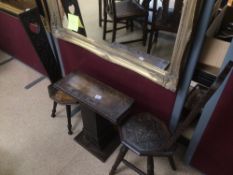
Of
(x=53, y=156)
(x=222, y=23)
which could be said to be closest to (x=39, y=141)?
(x=53, y=156)

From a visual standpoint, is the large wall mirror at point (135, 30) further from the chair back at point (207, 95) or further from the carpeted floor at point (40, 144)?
the carpeted floor at point (40, 144)

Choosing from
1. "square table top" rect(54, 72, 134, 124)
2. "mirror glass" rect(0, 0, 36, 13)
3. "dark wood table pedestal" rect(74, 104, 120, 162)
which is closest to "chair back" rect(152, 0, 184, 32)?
"square table top" rect(54, 72, 134, 124)

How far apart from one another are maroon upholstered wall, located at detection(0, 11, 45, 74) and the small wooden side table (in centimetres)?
93

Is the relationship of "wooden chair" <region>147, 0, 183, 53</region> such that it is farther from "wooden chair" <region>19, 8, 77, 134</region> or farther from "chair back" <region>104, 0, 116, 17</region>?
"wooden chair" <region>19, 8, 77, 134</region>

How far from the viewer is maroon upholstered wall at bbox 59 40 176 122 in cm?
125

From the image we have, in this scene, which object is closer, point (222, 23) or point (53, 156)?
point (222, 23)

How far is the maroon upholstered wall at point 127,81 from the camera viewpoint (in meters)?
1.25

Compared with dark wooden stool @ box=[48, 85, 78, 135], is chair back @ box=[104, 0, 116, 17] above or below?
above

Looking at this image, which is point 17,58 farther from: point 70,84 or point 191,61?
point 191,61

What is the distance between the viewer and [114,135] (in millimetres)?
1641

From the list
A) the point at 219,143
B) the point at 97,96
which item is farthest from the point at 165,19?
the point at 219,143

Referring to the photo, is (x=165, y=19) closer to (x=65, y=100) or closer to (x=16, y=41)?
(x=65, y=100)

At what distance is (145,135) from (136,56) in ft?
1.59

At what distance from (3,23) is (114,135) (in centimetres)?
169
